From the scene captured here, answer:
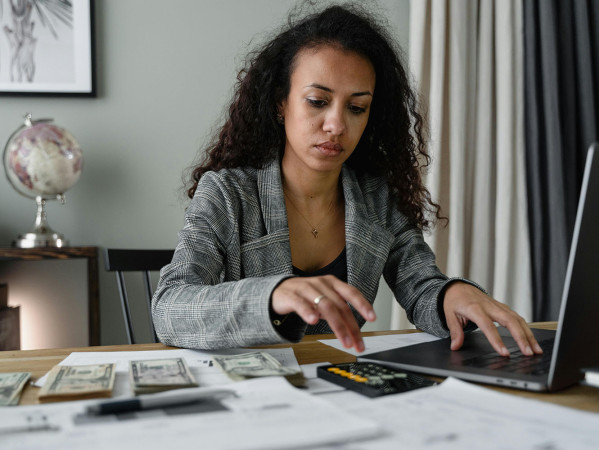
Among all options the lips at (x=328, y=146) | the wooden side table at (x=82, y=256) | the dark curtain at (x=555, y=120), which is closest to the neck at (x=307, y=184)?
the lips at (x=328, y=146)

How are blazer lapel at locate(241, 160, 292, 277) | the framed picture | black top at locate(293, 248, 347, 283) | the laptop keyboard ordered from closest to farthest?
the laptop keyboard < blazer lapel at locate(241, 160, 292, 277) < black top at locate(293, 248, 347, 283) < the framed picture

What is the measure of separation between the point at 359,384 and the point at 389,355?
0.18 m

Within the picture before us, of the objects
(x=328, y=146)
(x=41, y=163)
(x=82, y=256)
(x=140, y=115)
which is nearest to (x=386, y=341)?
(x=328, y=146)

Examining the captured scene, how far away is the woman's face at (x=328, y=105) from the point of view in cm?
129

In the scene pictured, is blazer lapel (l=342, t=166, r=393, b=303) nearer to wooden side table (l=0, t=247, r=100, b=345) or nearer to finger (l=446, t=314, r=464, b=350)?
finger (l=446, t=314, r=464, b=350)

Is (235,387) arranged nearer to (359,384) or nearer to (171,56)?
(359,384)

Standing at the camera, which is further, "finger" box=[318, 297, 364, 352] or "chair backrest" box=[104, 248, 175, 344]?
"chair backrest" box=[104, 248, 175, 344]

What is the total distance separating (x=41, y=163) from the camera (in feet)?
6.36

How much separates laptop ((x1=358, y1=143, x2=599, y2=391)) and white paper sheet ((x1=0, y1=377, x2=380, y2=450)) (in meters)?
0.25

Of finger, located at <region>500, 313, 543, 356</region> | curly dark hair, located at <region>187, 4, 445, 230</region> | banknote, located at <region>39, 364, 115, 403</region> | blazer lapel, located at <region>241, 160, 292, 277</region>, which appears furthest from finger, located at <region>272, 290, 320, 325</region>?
curly dark hair, located at <region>187, 4, 445, 230</region>

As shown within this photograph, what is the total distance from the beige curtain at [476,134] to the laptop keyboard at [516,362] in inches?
62.3

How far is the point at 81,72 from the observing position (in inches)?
88.5

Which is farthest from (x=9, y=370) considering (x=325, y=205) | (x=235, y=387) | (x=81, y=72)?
(x=81, y=72)

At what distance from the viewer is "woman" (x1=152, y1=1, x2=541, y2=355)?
0.97m
